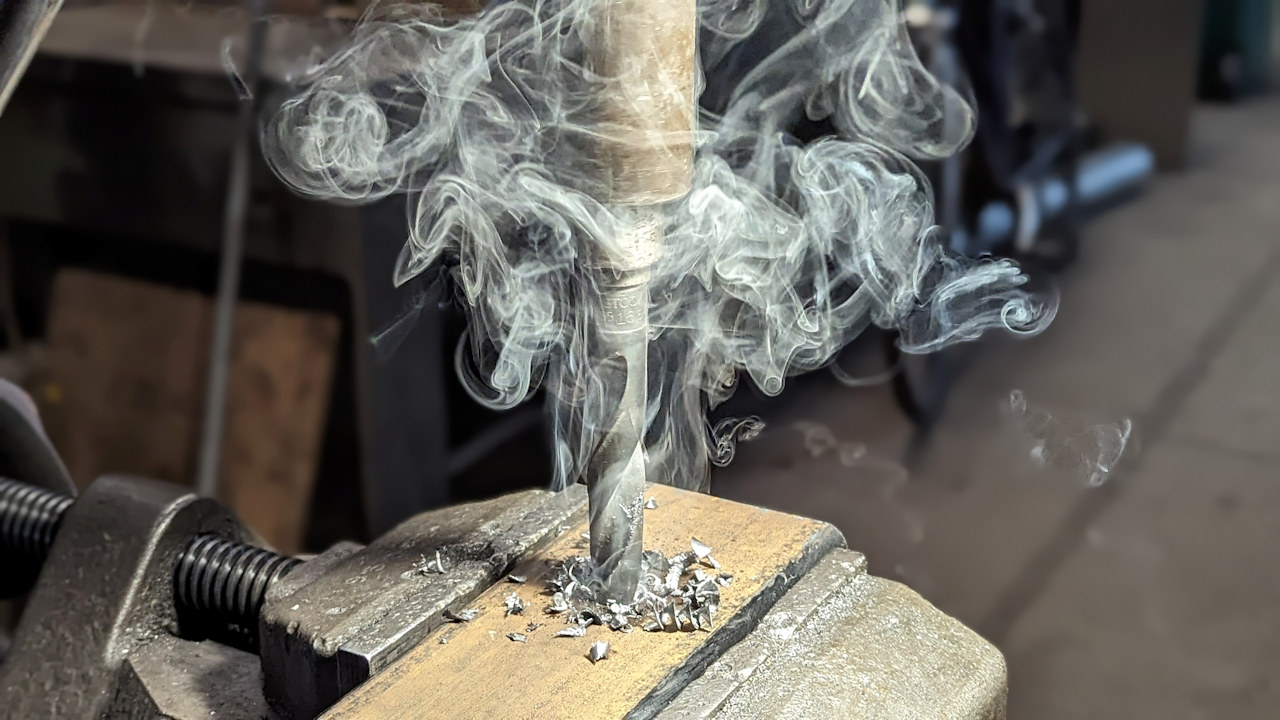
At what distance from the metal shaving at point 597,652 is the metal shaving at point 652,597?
31 mm

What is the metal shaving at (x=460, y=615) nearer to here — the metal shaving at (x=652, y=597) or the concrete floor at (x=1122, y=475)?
the metal shaving at (x=652, y=597)

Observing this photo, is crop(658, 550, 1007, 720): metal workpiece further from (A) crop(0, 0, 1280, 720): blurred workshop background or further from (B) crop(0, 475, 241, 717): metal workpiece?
(A) crop(0, 0, 1280, 720): blurred workshop background

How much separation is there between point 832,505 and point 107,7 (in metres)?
2.03

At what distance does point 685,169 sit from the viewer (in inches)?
32.2

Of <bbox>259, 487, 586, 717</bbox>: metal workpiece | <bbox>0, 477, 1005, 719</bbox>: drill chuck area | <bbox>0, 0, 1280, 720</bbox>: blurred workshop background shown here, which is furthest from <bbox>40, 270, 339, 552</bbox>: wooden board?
<bbox>259, 487, 586, 717</bbox>: metal workpiece

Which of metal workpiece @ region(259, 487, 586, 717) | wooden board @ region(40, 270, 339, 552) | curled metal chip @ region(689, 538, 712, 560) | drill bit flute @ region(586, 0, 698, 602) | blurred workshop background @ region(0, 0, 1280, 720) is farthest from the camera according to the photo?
wooden board @ region(40, 270, 339, 552)

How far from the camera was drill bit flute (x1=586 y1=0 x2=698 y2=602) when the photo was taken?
0.76m

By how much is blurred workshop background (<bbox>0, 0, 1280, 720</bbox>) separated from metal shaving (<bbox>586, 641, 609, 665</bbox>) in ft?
3.80

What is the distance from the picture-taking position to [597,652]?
84 centimetres

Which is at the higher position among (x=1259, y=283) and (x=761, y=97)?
(x=761, y=97)

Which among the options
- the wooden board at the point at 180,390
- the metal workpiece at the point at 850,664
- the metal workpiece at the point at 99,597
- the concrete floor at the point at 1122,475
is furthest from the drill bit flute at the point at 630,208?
the wooden board at the point at 180,390

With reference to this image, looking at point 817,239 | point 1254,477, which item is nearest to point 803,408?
point 1254,477

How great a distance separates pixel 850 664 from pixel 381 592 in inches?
14.6

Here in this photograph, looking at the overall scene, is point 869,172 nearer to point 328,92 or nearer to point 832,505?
point 328,92
